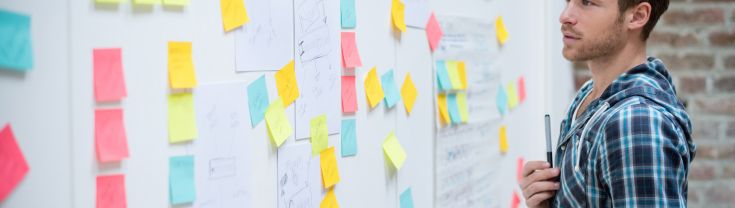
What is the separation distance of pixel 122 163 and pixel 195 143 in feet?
0.42

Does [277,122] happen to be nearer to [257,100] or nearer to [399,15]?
[257,100]

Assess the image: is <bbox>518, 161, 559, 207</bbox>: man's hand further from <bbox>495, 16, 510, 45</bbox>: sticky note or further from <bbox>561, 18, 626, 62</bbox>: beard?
<bbox>495, 16, 510, 45</bbox>: sticky note

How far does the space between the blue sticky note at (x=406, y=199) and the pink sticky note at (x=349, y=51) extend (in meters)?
0.35

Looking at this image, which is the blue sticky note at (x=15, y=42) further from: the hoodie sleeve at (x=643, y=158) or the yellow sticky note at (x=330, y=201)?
the hoodie sleeve at (x=643, y=158)

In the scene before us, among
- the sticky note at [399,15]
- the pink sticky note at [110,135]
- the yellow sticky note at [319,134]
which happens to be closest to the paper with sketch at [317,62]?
the yellow sticky note at [319,134]

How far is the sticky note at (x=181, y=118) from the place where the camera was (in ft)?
3.56

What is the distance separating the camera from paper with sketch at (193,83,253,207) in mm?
1135

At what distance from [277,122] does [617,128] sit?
0.53 m

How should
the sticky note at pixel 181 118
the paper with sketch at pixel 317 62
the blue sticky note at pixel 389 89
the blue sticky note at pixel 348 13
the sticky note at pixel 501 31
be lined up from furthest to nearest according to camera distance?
the sticky note at pixel 501 31 < the blue sticky note at pixel 389 89 < the blue sticky note at pixel 348 13 < the paper with sketch at pixel 317 62 < the sticky note at pixel 181 118

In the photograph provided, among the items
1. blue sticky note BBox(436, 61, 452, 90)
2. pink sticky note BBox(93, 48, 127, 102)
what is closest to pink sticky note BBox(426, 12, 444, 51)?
blue sticky note BBox(436, 61, 452, 90)

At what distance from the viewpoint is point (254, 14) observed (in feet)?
3.98

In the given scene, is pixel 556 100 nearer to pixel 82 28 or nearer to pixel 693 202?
pixel 693 202

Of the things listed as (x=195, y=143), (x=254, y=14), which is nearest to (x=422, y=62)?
(x=254, y=14)

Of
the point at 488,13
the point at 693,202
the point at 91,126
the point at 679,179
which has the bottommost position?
the point at 693,202
